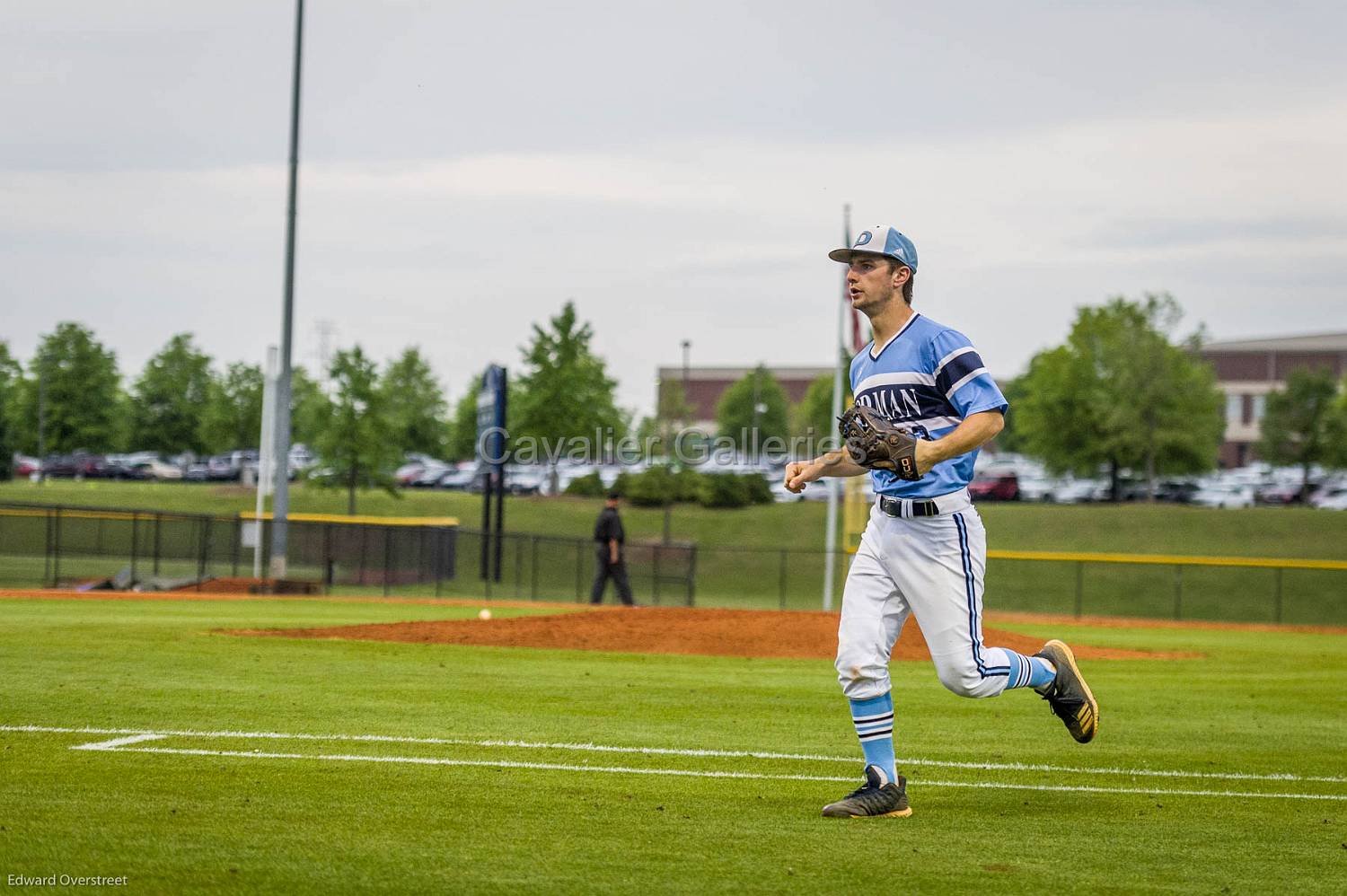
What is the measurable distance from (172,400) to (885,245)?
7332cm

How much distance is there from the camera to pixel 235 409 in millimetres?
68812

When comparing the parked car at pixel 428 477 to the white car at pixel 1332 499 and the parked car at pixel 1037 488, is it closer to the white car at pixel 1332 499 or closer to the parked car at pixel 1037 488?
the parked car at pixel 1037 488

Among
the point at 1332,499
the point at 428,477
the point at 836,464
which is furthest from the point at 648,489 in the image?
the point at 836,464

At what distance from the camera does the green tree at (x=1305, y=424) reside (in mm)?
72375

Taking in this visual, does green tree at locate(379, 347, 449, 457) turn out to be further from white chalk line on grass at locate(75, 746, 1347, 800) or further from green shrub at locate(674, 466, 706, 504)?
white chalk line on grass at locate(75, 746, 1347, 800)

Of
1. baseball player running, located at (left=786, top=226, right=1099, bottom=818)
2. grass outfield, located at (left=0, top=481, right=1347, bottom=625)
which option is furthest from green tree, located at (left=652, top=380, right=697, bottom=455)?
baseball player running, located at (left=786, top=226, right=1099, bottom=818)

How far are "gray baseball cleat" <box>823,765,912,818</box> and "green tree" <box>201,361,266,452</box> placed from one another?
A: 65.5 metres

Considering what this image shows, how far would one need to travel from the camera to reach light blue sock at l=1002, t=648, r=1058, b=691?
6543 millimetres

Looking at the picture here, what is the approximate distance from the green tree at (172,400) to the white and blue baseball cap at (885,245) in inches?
2806

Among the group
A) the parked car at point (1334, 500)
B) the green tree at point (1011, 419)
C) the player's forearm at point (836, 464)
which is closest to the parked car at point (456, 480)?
the green tree at point (1011, 419)

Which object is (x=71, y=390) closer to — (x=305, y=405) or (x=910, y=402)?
(x=305, y=405)

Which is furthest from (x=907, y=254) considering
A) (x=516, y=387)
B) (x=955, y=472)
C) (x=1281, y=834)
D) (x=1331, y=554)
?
(x=516, y=387)

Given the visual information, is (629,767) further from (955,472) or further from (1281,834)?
(1281,834)

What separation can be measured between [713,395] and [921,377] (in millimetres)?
111994
